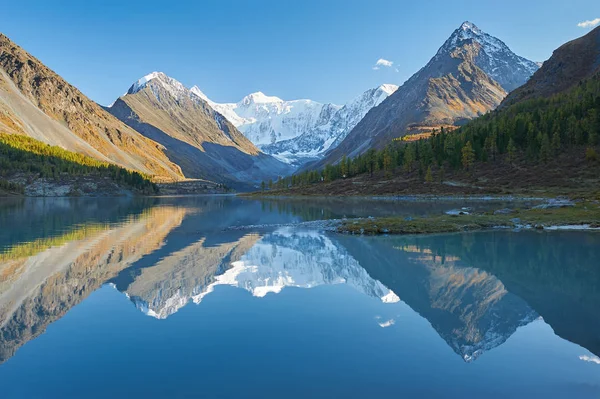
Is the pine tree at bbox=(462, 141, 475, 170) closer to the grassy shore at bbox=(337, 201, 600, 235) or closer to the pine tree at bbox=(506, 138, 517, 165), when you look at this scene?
the pine tree at bbox=(506, 138, 517, 165)

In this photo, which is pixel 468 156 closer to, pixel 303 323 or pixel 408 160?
pixel 408 160

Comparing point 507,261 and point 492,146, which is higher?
point 492,146

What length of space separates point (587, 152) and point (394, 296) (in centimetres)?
11643

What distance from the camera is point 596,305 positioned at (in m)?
19.8

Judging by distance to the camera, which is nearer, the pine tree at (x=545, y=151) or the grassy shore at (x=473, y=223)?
the grassy shore at (x=473, y=223)

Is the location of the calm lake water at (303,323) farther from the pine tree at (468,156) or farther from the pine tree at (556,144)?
the pine tree at (468,156)

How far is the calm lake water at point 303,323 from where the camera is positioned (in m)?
12.3

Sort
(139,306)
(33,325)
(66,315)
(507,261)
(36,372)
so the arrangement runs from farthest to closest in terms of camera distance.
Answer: (507,261) < (139,306) < (66,315) < (33,325) < (36,372)

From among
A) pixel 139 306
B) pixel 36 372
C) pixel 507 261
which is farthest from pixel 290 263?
pixel 36 372

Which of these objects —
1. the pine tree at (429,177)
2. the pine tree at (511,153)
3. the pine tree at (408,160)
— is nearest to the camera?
the pine tree at (511,153)

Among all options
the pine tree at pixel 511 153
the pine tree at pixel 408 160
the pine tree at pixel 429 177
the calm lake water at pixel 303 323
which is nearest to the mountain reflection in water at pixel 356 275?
the calm lake water at pixel 303 323

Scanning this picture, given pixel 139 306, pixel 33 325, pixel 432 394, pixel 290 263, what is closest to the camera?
pixel 432 394

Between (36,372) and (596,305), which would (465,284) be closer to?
(596,305)

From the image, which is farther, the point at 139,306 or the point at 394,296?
the point at 394,296
